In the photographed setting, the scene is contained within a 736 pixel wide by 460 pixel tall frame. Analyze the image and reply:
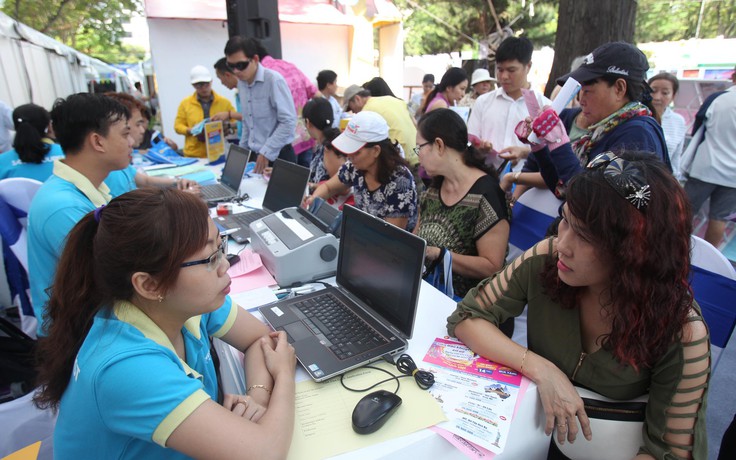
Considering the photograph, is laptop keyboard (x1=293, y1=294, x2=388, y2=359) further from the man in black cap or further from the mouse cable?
the man in black cap

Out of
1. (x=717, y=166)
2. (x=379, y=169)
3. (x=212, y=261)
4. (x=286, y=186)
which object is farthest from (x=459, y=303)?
(x=717, y=166)

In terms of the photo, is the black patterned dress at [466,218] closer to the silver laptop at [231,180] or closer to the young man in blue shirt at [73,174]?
the young man in blue shirt at [73,174]

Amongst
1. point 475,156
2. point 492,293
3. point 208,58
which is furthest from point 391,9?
point 492,293

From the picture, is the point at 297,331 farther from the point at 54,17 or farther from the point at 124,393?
the point at 54,17

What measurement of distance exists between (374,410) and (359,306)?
46cm

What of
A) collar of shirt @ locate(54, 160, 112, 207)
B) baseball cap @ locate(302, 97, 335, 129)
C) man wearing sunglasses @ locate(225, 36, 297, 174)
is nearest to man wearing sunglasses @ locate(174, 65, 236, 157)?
man wearing sunglasses @ locate(225, 36, 297, 174)

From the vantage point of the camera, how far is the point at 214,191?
310cm

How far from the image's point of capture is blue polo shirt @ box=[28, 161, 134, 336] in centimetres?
154

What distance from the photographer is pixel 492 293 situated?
126cm

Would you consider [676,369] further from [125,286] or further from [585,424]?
[125,286]

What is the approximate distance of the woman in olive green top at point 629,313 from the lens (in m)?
0.92

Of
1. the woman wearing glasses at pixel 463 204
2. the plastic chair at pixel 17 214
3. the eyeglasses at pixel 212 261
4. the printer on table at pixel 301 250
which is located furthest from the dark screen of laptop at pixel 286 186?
the eyeglasses at pixel 212 261

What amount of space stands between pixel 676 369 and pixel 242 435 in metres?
0.95

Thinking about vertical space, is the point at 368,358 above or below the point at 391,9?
below
